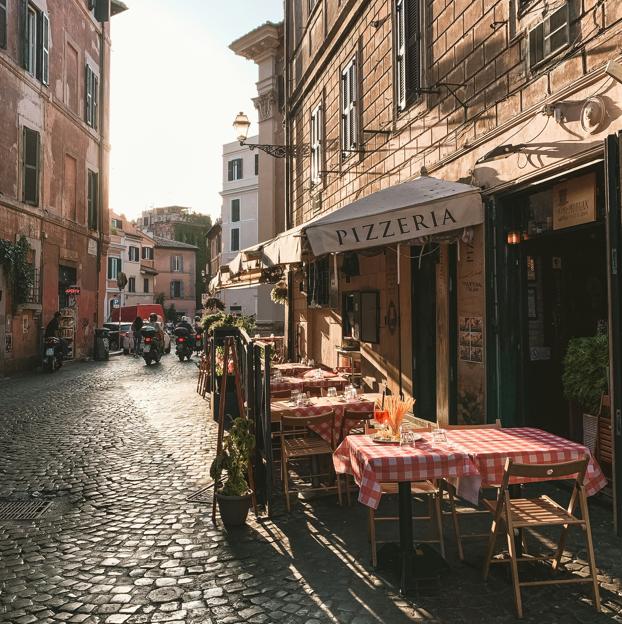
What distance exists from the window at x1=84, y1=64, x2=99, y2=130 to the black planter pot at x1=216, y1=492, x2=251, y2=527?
21.2 m

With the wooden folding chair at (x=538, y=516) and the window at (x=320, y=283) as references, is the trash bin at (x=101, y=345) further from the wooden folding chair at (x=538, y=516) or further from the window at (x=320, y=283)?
→ the wooden folding chair at (x=538, y=516)

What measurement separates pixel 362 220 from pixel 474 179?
1.54 metres

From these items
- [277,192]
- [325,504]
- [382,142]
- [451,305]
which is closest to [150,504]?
[325,504]

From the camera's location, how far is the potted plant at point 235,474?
489 cm

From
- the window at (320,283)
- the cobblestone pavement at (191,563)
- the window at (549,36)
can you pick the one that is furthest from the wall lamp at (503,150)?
the window at (320,283)

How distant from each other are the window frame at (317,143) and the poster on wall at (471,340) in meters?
7.59

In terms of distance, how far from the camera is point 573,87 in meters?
5.39

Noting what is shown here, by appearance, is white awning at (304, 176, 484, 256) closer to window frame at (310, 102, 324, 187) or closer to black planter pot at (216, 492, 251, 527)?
black planter pot at (216, 492, 251, 527)

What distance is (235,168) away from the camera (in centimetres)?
4803

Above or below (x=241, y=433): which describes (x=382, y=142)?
above

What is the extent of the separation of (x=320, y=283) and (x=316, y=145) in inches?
142

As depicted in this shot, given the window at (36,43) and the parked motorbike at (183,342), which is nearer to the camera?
the window at (36,43)

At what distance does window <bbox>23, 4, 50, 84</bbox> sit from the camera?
1783 cm

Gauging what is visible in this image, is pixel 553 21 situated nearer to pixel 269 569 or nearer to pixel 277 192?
pixel 269 569
